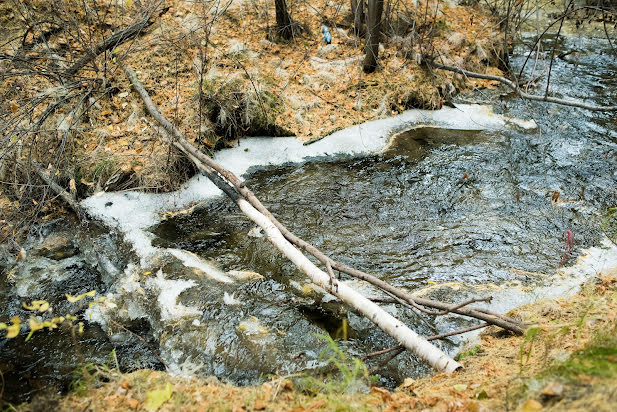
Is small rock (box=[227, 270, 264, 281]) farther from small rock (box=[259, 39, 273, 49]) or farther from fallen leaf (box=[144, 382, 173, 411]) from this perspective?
small rock (box=[259, 39, 273, 49])

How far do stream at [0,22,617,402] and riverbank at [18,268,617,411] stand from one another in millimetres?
315

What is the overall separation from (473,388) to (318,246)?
8.18 ft

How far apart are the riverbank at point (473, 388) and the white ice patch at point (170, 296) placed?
0.75 m

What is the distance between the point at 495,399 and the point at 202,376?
1997 mm

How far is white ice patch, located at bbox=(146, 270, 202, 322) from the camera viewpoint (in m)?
3.55

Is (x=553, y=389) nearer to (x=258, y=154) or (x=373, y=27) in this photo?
(x=258, y=154)

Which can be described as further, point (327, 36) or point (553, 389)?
point (327, 36)

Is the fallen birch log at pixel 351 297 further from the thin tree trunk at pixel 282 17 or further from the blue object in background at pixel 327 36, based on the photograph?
the blue object in background at pixel 327 36

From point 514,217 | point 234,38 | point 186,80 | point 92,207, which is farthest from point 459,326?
point 234,38

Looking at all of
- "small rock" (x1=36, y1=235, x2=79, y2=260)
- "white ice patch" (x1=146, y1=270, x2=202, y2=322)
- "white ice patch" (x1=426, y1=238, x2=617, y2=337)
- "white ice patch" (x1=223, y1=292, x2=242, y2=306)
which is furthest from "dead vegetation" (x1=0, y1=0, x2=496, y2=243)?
"white ice patch" (x1=426, y1=238, x2=617, y2=337)

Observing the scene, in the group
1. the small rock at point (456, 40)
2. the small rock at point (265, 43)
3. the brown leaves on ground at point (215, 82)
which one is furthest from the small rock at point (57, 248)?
the small rock at point (456, 40)

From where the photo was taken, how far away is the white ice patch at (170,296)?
3549 mm

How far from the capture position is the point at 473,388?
2.23 meters

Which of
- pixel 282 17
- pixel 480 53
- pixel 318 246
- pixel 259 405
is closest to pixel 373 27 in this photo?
pixel 282 17
